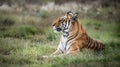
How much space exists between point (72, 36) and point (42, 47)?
786mm

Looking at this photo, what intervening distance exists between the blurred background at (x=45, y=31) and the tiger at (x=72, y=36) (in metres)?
0.35

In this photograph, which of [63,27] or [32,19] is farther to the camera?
[32,19]

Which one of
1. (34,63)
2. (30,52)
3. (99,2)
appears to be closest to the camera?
(34,63)

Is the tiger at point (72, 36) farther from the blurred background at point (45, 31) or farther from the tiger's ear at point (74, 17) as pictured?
the blurred background at point (45, 31)

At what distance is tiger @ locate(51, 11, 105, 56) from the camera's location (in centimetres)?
1216

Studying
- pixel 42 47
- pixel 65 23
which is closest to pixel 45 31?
pixel 42 47

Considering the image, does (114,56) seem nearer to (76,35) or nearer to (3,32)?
(76,35)

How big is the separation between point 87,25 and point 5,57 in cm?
707

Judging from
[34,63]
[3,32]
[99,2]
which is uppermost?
[34,63]

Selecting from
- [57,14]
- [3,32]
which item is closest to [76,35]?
[3,32]

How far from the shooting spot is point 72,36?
12289 millimetres

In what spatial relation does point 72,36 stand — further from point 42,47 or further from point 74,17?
point 42,47

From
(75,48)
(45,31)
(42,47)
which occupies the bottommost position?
(45,31)

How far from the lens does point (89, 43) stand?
485 inches
